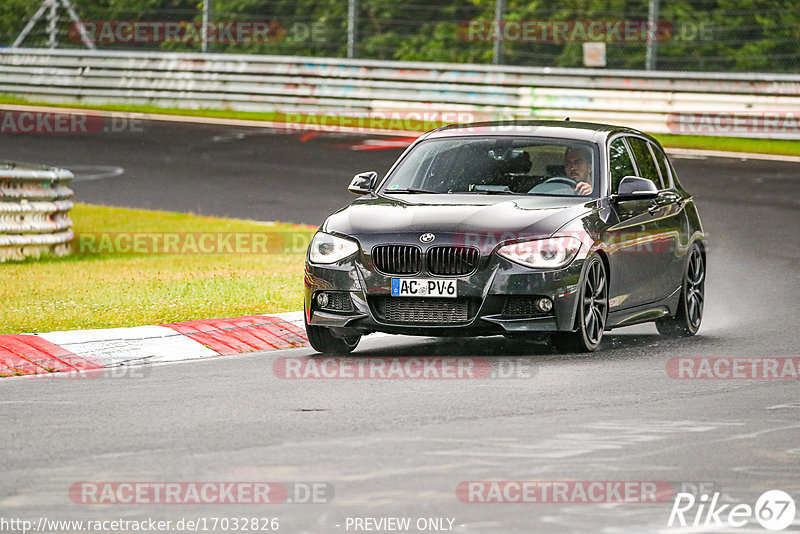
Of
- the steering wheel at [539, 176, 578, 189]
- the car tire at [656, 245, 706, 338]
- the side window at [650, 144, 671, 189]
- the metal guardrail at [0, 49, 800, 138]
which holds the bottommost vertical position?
the metal guardrail at [0, 49, 800, 138]

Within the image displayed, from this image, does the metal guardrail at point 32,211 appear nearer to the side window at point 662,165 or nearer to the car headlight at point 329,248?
the car headlight at point 329,248

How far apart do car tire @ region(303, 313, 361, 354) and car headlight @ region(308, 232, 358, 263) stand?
467 millimetres

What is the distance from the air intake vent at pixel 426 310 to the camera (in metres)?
10.9

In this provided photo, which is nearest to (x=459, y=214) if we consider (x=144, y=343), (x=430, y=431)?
(x=144, y=343)

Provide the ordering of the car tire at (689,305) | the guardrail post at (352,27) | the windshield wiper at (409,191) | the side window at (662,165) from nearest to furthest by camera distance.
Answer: the windshield wiper at (409,191), the car tire at (689,305), the side window at (662,165), the guardrail post at (352,27)

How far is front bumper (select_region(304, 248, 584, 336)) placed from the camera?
10.9 meters

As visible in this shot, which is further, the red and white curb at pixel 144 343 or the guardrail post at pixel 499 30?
the guardrail post at pixel 499 30

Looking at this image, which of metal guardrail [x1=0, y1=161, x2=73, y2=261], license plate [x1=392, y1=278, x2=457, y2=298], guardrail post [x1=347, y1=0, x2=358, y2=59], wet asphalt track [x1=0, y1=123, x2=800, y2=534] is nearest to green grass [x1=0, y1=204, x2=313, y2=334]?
metal guardrail [x1=0, y1=161, x2=73, y2=261]

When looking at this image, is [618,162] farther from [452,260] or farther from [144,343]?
[144,343]

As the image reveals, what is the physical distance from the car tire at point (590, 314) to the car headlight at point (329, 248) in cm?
149

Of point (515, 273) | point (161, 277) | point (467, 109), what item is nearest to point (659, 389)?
point (515, 273)

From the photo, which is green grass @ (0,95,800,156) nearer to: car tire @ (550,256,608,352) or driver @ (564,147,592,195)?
driver @ (564,147,592,195)

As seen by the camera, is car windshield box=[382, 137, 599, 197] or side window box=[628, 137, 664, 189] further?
side window box=[628, 137, 664, 189]

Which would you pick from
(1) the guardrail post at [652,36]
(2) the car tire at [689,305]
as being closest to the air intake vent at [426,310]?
(2) the car tire at [689,305]
